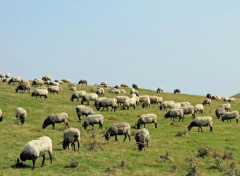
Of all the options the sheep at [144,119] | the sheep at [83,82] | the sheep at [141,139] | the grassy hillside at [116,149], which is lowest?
the grassy hillside at [116,149]

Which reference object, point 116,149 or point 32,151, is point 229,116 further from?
point 32,151

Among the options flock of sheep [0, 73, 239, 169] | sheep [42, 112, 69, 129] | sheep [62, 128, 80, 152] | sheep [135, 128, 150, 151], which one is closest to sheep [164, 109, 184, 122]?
flock of sheep [0, 73, 239, 169]

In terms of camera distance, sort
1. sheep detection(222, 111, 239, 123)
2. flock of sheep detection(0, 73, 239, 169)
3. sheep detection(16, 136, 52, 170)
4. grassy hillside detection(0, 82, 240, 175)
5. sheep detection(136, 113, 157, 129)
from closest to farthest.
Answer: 1. sheep detection(16, 136, 52, 170)
2. flock of sheep detection(0, 73, 239, 169)
3. grassy hillside detection(0, 82, 240, 175)
4. sheep detection(136, 113, 157, 129)
5. sheep detection(222, 111, 239, 123)

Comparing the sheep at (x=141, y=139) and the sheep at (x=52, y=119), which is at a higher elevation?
the sheep at (x=52, y=119)

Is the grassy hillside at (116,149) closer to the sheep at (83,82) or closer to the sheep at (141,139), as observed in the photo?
the sheep at (141,139)

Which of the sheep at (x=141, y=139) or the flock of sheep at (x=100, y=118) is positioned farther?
the sheep at (x=141, y=139)

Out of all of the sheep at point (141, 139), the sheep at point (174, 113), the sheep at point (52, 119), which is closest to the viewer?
the sheep at point (141, 139)

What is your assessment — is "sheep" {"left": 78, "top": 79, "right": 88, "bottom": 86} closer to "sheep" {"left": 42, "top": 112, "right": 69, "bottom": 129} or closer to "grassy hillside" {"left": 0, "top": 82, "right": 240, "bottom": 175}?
"grassy hillside" {"left": 0, "top": 82, "right": 240, "bottom": 175}

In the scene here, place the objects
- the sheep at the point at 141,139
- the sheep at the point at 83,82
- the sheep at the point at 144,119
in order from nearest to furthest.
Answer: the sheep at the point at 141,139, the sheep at the point at 144,119, the sheep at the point at 83,82

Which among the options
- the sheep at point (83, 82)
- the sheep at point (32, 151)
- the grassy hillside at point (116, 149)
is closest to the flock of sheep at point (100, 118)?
the sheep at point (32, 151)

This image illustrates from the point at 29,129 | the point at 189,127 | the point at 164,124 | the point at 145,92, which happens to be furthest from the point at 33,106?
the point at 145,92

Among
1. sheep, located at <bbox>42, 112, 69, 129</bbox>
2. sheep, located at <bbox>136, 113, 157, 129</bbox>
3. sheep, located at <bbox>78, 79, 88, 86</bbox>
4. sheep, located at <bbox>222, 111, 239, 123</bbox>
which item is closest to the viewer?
sheep, located at <bbox>42, 112, 69, 129</bbox>

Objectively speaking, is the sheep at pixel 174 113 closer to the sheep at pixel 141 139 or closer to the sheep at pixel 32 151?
the sheep at pixel 141 139

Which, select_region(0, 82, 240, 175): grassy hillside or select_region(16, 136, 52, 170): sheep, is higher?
select_region(16, 136, 52, 170): sheep
